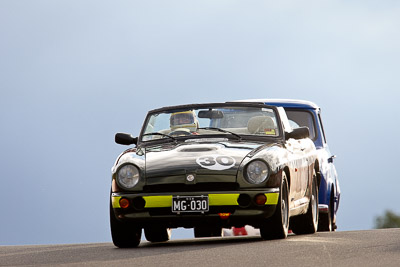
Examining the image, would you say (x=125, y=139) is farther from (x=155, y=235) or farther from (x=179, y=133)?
(x=155, y=235)

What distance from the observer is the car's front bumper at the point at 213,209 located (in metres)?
10.5

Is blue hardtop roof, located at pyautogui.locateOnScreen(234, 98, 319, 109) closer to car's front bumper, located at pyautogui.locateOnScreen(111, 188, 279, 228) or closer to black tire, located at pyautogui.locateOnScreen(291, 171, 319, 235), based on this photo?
black tire, located at pyautogui.locateOnScreen(291, 171, 319, 235)

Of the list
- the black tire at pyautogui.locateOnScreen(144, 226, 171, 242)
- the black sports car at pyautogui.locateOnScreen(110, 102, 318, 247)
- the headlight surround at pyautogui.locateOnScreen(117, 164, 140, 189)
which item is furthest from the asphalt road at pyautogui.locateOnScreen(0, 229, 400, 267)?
the black tire at pyautogui.locateOnScreen(144, 226, 171, 242)

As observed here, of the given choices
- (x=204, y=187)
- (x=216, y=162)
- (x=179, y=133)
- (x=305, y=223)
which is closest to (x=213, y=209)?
(x=204, y=187)

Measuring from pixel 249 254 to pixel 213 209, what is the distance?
4.91 ft

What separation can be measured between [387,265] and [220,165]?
3.03 metres

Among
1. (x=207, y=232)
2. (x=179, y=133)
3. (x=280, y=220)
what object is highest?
(x=179, y=133)

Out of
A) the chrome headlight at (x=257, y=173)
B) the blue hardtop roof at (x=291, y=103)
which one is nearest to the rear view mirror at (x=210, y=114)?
the chrome headlight at (x=257, y=173)

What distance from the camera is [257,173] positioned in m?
10.5

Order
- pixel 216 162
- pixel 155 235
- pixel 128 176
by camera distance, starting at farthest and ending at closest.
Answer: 1. pixel 155 235
2. pixel 128 176
3. pixel 216 162

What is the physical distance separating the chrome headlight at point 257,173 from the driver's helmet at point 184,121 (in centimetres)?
177

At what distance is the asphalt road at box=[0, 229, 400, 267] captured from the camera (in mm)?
8352

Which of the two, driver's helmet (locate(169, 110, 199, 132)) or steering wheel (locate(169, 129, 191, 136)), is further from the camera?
driver's helmet (locate(169, 110, 199, 132))

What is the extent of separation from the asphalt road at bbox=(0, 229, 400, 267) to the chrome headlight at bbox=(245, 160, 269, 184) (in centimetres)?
64
